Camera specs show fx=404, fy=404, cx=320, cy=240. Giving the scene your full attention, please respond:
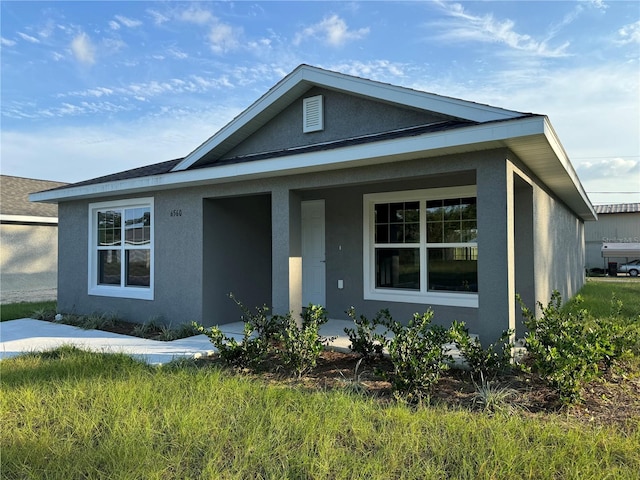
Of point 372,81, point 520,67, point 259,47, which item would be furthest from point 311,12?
point 520,67

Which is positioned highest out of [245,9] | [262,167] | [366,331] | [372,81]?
[245,9]

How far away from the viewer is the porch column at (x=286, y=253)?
6.91m

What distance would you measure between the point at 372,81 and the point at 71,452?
20.0 feet

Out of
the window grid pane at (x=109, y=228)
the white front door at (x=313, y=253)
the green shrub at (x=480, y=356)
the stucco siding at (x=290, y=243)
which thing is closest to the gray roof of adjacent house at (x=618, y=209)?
the stucco siding at (x=290, y=243)

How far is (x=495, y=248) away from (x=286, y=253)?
332cm

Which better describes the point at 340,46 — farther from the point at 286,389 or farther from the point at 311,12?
the point at 286,389

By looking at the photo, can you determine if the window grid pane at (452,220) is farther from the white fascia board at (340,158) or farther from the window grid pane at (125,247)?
the window grid pane at (125,247)

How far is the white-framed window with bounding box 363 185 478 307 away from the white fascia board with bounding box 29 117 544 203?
2.05 m

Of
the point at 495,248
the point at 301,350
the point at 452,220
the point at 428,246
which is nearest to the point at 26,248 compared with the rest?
the point at 301,350

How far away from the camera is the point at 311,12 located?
8047mm

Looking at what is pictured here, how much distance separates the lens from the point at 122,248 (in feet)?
30.8

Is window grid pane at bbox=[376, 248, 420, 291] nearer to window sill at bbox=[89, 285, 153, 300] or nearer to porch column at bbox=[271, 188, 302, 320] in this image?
porch column at bbox=[271, 188, 302, 320]

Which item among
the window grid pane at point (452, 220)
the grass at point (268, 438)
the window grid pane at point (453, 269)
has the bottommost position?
the grass at point (268, 438)

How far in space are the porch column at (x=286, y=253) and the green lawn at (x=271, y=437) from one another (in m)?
2.51
